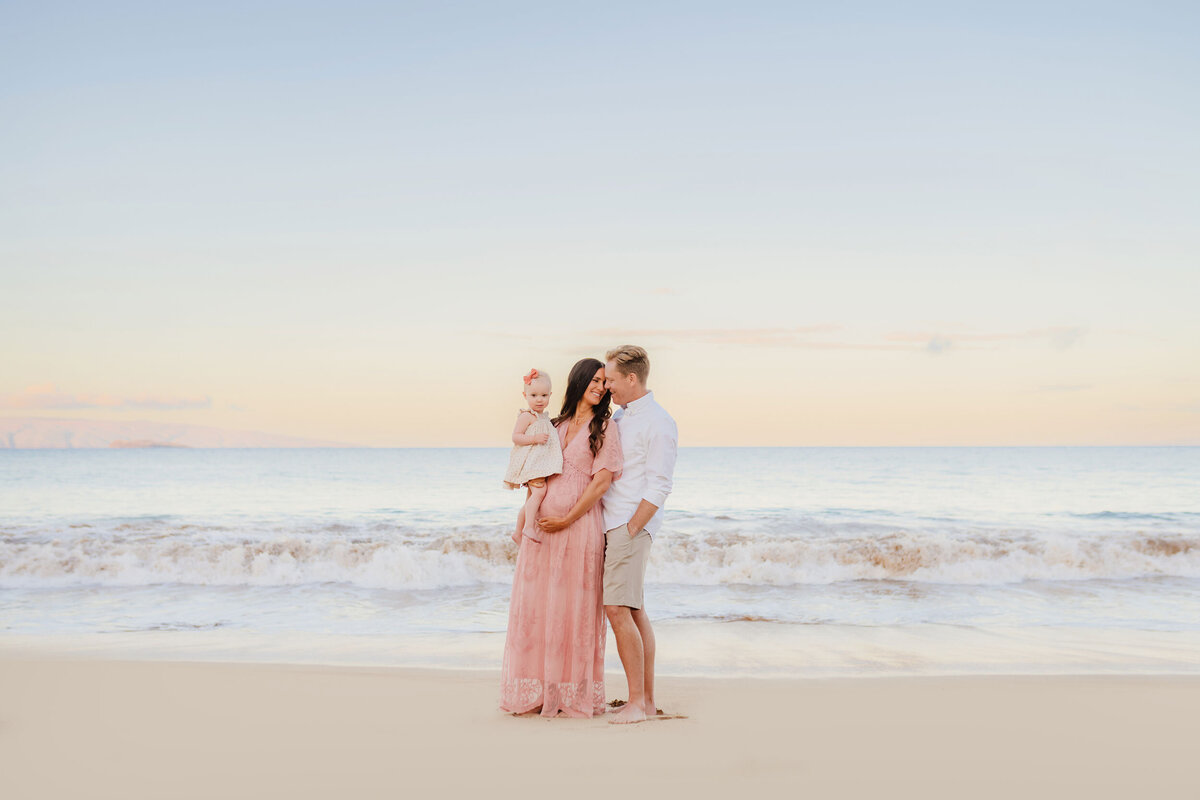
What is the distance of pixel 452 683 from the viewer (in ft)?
17.0

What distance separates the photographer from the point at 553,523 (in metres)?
4.21

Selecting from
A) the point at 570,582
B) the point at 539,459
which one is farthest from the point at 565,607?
the point at 539,459

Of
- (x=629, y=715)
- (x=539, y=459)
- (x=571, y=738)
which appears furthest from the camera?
(x=539, y=459)

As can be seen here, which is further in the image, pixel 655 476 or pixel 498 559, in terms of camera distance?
pixel 498 559

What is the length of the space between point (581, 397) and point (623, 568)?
906mm

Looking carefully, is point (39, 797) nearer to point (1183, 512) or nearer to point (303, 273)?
point (303, 273)

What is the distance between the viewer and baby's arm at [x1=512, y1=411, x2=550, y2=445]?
4.19 meters

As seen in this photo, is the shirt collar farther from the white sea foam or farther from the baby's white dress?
the white sea foam

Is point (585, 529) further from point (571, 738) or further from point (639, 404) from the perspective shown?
point (571, 738)

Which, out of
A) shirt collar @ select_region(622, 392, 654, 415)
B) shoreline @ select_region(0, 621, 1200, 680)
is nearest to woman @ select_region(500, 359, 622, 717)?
shirt collar @ select_region(622, 392, 654, 415)

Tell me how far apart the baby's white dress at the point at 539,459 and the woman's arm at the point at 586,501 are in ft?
0.63

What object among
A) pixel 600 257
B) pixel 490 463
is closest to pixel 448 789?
pixel 600 257

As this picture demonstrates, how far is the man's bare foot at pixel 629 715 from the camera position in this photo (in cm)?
409

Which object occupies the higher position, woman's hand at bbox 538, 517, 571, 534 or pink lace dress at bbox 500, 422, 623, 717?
woman's hand at bbox 538, 517, 571, 534
